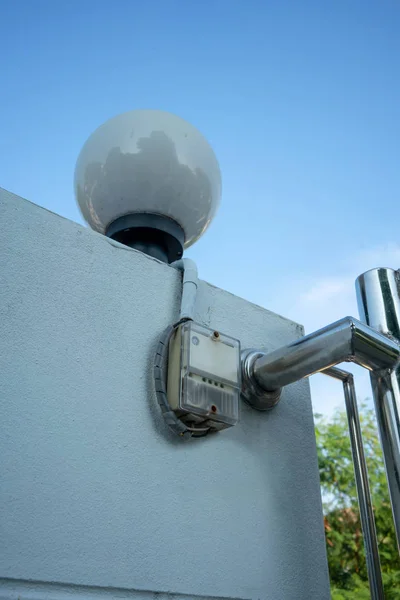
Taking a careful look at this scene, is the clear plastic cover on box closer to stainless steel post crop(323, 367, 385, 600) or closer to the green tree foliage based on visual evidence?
stainless steel post crop(323, 367, 385, 600)

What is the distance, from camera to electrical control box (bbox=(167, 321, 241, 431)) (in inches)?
33.7

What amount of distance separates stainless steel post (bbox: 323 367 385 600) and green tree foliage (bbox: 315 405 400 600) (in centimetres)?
371

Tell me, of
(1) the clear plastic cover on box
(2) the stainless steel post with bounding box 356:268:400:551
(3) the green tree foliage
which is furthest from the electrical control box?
(3) the green tree foliage

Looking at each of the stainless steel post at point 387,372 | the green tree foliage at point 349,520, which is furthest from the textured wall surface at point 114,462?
the green tree foliage at point 349,520

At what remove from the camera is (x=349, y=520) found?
504 cm

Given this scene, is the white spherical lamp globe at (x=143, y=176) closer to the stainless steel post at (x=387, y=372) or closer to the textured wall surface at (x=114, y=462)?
the textured wall surface at (x=114, y=462)

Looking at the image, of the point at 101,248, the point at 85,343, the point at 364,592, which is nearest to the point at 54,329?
the point at 85,343

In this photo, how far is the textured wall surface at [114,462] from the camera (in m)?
0.72

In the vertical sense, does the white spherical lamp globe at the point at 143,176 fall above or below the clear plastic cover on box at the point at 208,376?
above

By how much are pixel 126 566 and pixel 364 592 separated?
4263mm

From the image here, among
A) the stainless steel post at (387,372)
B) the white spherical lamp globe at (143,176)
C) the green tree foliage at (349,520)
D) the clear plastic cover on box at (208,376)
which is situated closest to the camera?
the clear plastic cover on box at (208,376)

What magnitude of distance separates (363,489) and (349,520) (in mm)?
4426

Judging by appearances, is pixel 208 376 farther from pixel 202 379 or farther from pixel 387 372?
pixel 387 372

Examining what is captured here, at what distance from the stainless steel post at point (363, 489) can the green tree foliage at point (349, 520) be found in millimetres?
3714
